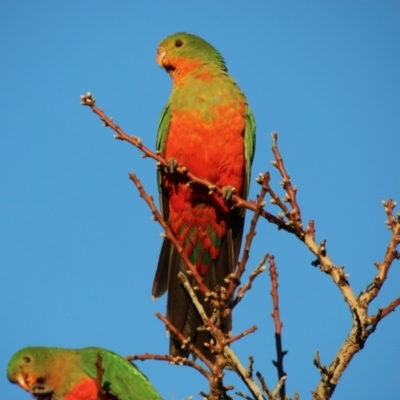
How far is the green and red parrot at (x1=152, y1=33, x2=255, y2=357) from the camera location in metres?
6.06

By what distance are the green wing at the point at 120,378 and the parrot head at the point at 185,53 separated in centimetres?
382

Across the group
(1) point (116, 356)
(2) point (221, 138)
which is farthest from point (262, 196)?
(2) point (221, 138)

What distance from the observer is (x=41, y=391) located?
418cm

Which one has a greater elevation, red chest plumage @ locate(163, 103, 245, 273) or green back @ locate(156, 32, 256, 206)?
green back @ locate(156, 32, 256, 206)

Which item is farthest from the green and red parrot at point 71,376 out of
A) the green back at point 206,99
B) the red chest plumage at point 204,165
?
the green back at point 206,99

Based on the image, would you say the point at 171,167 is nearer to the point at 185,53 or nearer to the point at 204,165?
the point at 204,165

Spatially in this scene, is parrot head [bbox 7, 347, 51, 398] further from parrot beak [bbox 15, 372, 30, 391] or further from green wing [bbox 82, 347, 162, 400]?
green wing [bbox 82, 347, 162, 400]

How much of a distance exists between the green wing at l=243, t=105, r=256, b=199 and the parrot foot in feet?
9.85

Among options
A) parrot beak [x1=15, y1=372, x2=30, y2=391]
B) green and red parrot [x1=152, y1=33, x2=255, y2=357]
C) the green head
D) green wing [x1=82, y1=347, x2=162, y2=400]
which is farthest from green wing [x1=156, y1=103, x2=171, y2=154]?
parrot beak [x1=15, y1=372, x2=30, y2=391]

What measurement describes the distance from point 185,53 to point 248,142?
5.38 feet

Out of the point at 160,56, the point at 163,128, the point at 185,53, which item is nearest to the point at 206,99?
the point at 163,128

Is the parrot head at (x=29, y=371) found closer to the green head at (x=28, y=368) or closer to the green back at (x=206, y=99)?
the green head at (x=28, y=368)

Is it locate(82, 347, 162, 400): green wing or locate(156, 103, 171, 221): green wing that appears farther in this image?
locate(156, 103, 171, 221): green wing

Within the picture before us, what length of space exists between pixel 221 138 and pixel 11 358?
299 centimetres
